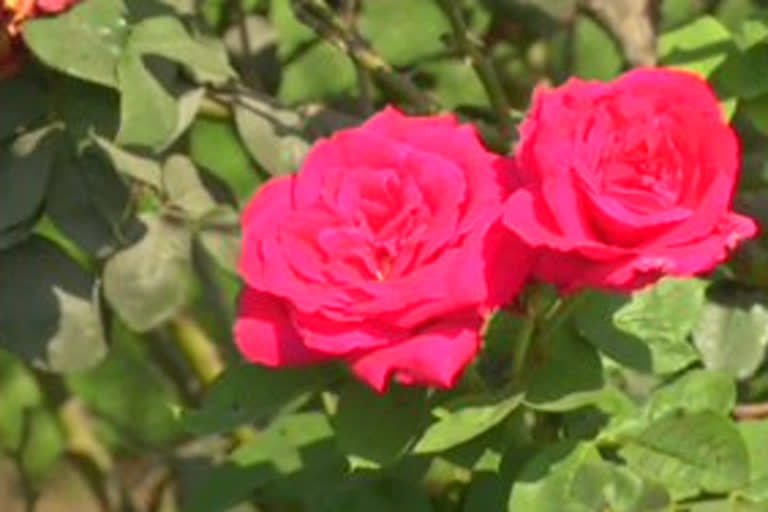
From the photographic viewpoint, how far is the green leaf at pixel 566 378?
188 cm

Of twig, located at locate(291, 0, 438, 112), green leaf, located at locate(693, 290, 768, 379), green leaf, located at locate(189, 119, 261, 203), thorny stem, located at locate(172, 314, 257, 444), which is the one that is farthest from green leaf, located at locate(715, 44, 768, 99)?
thorny stem, located at locate(172, 314, 257, 444)

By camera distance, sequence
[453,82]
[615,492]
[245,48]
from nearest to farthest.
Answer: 1. [615,492]
2. [245,48]
3. [453,82]

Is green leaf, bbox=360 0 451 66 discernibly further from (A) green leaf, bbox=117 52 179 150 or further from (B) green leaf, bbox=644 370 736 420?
(B) green leaf, bbox=644 370 736 420

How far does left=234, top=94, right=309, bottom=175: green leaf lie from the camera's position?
231 cm

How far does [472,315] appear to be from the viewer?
70.9 inches

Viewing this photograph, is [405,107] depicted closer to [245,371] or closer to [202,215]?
[202,215]

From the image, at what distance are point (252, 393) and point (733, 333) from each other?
531 mm

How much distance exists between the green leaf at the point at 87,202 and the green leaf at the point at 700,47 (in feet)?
1.85

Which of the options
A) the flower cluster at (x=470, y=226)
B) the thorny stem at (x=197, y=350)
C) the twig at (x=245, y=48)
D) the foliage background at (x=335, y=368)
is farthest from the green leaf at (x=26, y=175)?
the thorny stem at (x=197, y=350)

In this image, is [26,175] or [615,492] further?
[26,175]

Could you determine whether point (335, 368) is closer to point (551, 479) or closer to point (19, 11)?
point (551, 479)

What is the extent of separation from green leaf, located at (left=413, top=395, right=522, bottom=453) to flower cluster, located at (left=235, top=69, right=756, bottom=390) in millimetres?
45

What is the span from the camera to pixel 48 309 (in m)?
2.23

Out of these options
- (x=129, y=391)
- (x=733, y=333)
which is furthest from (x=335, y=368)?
(x=129, y=391)
